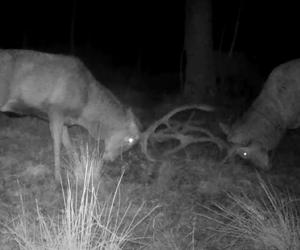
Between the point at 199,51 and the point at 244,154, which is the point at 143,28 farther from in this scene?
the point at 244,154

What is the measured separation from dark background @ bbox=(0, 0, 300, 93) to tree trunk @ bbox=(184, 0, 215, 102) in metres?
13.6

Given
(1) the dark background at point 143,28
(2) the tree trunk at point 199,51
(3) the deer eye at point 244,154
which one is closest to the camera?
(3) the deer eye at point 244,154

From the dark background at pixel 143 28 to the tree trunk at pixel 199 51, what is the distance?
→ 13.6 m

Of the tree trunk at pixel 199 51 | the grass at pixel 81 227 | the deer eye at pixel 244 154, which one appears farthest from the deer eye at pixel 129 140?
the tree trunk at pixel 199 51

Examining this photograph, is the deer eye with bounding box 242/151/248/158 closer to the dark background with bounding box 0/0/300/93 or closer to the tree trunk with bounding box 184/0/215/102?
the tree trunk with bounding box 184/0/215/102

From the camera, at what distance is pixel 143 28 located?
3306 cm

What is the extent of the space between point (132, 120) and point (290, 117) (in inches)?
139

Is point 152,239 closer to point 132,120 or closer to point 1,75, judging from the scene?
point 132,120

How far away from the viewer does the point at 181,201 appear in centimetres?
682

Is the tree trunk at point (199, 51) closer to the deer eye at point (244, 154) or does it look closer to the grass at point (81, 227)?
the deer eye at point (244, 154)

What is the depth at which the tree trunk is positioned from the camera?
13031 mm

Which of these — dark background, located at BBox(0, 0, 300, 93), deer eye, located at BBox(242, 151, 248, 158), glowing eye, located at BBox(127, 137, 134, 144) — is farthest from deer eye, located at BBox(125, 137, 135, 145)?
dark background, located at BBox(0, 0, 300, 93)

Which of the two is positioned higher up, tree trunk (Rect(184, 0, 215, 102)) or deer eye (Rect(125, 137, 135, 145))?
tree trunk (Rect(184, 0, 215, 102))

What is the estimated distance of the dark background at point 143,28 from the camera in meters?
28.2
